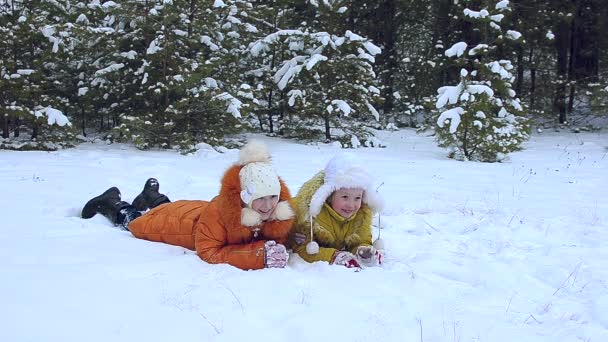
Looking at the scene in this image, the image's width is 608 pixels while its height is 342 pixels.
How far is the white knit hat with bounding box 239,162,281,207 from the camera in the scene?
368 centimetres

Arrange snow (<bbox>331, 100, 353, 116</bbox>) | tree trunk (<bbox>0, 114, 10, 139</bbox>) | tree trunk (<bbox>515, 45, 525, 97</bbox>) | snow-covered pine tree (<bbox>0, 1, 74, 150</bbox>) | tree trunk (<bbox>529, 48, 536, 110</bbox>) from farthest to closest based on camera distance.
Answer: tree trunk (<bbox>529, 48, 536, 110</bbox>)
tree trunk (<bbox>515, 45, 525, 97</bbox>)
snow (<bbox>331, 100, 353, 116</bbox>)
tree trunk (<bbox>0, 114, 10, 139</bbox>)
snow-covered pine tree (<bbox>0, 1, 74, 150</bbox>)

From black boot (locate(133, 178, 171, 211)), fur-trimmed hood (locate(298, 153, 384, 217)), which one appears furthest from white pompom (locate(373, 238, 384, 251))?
black boot (locate(133, 178, 171, 211))

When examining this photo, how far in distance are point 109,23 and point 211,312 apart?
34.0 ft

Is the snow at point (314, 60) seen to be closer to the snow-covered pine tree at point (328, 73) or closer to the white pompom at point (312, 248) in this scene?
the snow-covered pine tree at point (328, 73)

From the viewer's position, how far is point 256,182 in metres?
3.68

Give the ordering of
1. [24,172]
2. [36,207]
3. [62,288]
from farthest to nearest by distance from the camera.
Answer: [24,172]
[36,207]
[62,288]

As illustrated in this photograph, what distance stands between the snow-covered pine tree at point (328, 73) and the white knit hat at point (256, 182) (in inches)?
351

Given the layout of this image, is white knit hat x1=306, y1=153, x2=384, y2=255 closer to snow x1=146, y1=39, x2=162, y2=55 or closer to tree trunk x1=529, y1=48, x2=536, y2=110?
snow x1=146, y1=39, x2=162, y2=55

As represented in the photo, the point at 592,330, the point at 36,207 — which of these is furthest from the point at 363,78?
the point at 592,330

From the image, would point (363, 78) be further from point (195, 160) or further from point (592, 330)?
point (592, 330)

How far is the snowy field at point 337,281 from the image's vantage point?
2658 millimetres

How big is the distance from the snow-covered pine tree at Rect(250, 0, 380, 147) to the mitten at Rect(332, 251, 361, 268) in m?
8.94

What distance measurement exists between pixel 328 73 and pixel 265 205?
969 cm

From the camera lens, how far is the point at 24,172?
7574 millimetres
